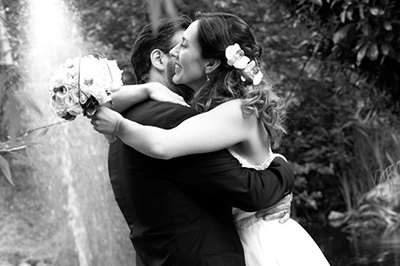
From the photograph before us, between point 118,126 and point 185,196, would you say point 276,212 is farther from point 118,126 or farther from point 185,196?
point 118,126

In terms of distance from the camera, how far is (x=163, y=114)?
7.73 ft

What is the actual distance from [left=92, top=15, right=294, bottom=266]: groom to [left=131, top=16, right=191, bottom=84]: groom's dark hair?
0.25 meters

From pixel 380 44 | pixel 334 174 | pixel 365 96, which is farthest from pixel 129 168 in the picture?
pixel 334 174

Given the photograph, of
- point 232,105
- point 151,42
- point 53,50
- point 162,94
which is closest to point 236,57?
point 232,105

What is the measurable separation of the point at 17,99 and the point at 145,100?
0.41 meters

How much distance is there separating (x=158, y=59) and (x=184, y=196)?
0.53m

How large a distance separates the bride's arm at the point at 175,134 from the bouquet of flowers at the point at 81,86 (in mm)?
54

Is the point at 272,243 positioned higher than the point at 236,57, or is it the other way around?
the point at 236,57

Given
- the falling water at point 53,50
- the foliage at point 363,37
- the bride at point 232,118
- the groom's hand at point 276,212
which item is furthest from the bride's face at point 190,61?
the falling water at point 53,50

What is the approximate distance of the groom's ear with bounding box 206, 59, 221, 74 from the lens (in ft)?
8.15

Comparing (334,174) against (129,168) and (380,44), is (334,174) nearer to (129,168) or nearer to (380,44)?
(380,44)

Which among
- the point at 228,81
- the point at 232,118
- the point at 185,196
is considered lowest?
the point at 185,196

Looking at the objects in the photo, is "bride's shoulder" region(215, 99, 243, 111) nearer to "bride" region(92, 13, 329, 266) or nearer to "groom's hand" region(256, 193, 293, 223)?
"bride" region(92, 13, 329, 266)

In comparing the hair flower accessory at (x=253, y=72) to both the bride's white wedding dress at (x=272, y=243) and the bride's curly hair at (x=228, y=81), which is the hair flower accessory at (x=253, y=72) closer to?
the bride's curly hair at (x=228, y=81)
